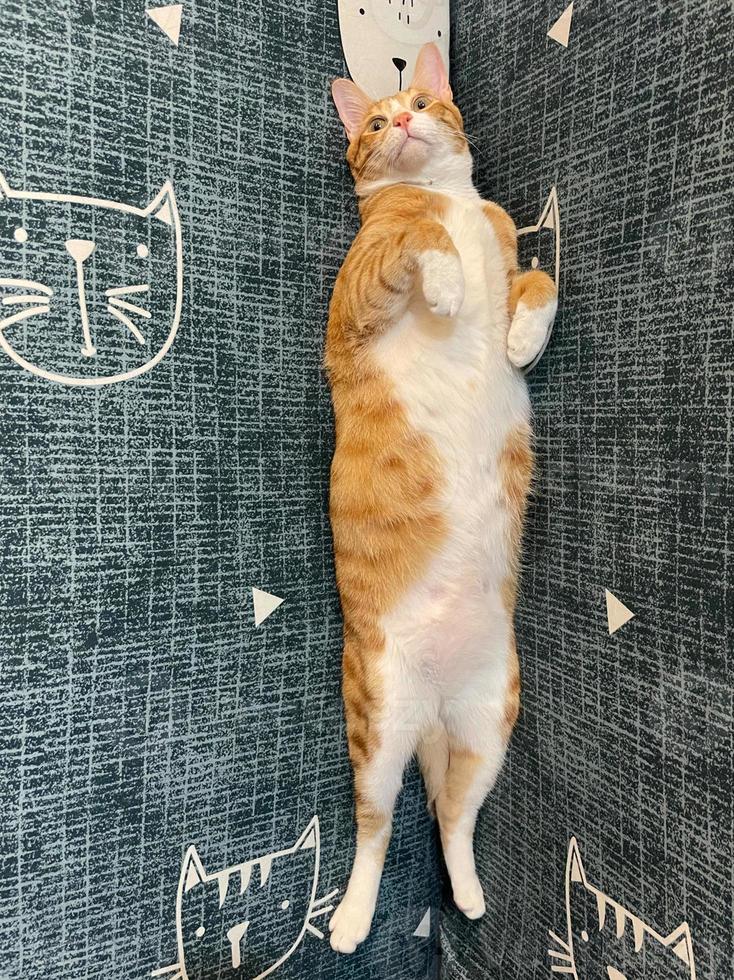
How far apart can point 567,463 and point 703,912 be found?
1.90 ft

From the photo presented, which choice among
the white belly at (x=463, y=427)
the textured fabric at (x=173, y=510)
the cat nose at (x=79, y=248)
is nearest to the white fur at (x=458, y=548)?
the white belly at (x=463, y=427)

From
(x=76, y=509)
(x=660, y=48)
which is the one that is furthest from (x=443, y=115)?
(x=76, y=509)

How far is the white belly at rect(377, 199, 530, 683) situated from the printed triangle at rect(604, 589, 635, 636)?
17 cm

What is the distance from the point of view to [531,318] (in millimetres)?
915

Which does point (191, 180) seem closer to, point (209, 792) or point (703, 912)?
point (209, 792)

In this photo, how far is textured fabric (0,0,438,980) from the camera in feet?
2.77

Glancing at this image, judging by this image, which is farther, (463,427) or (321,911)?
(321,911)

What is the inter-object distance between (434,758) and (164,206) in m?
0.93

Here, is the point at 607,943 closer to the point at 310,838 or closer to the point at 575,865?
the point at 575,865

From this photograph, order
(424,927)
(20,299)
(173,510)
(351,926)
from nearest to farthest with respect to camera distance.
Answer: (20,299)
(173,510)
(351,926)
(424,927)

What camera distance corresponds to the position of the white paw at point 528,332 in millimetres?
916

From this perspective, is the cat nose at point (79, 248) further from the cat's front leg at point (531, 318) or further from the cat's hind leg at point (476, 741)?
the cat's hind leg at point (476, 741)

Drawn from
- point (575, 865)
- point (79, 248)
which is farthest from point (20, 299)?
point (575, 865)

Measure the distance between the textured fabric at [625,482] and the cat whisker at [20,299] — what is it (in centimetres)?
71
